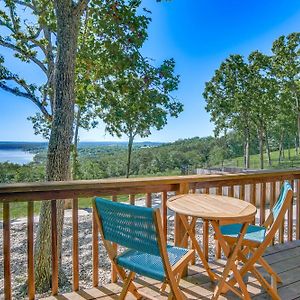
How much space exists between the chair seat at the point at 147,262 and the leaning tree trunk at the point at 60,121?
2.96 m

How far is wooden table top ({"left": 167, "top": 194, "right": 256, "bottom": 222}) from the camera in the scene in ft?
6.31

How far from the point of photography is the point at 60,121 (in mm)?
4578

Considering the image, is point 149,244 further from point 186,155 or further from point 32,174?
point 186,155

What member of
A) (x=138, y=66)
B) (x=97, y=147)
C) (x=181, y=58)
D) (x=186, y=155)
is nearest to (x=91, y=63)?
Result: (x=138, y=66)

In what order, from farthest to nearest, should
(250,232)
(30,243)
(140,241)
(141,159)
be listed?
1. (141,159)
2. (250,232)
3. (30,243)
4. (140,241)

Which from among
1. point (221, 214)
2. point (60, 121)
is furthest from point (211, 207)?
point (60, 121)

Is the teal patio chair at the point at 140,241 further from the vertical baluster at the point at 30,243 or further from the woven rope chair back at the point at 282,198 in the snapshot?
the woven rope chair back at the point at 282,198

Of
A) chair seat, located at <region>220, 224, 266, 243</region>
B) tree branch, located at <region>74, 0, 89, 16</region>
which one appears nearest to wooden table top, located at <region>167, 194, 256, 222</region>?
chair seat, located at <region>220, 224, 266, 243</region>

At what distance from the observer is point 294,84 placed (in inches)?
618

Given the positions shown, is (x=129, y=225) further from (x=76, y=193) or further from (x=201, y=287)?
(x=201, y=287)

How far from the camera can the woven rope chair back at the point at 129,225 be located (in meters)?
1.54

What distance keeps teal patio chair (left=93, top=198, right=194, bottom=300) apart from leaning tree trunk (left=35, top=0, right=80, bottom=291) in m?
2.93

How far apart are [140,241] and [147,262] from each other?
27 cm

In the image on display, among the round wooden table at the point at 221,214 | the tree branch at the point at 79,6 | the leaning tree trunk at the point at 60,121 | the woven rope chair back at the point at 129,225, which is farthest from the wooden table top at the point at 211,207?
the tree branch at the point at 79,6
